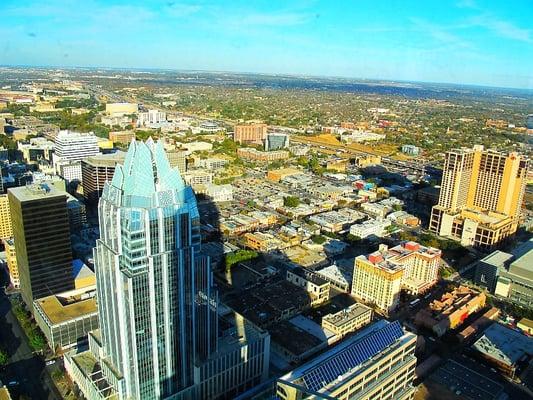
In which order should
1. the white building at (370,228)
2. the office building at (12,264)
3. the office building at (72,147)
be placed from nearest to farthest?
the office building at (12,264), the white building at (370,228), the office building at (72,147)

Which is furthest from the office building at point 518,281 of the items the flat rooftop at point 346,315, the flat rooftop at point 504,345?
the flat rooftop at point 346,315

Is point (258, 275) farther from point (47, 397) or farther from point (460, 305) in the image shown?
point (47, 397)

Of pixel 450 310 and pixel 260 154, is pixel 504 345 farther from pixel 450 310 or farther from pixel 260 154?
pixel 260 154

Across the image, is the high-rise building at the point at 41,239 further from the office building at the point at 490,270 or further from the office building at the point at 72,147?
the office building at the point at 72,147

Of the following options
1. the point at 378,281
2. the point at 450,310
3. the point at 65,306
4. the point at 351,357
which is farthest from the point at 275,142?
the point at 351,357

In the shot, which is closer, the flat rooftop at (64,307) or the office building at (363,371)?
the office building at (363,371)

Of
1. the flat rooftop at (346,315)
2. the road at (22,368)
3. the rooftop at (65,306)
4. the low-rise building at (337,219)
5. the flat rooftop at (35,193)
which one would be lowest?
the road at (22,368)

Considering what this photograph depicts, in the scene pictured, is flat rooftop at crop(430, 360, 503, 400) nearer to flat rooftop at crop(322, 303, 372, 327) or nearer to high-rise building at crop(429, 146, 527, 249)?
flat rooftop at crop(322, 303, 372, 327)

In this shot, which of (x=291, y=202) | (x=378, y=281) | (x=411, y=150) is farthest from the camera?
(x=411, y=150)
